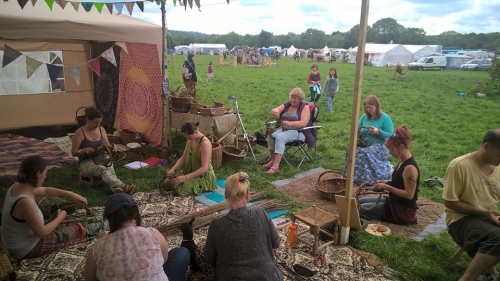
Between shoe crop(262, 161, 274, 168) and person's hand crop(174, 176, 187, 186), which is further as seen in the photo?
shoe crop(262, 161, 274, 168)

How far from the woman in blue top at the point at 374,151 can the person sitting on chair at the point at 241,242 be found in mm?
2714

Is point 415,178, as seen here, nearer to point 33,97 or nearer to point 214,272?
point 214,272

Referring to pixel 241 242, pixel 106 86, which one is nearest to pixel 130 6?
pixel 106 86

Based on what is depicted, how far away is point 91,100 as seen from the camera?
8.65m

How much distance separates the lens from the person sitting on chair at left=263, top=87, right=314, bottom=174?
18.7ft

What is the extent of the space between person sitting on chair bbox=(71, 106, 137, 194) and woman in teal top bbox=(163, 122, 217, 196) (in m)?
0.58

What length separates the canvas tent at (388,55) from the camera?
33.2 metres

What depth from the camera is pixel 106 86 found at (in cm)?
809

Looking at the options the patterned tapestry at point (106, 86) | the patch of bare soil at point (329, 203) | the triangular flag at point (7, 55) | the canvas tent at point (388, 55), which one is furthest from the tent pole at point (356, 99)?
the canvas tent at point (388, 55)

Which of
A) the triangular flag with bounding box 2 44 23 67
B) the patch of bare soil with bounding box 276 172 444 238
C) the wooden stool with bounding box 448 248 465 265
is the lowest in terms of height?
the patch of bare soil with bounding box 276 172 444 238

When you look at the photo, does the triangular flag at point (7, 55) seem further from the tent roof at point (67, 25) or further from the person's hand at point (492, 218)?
the person's hand at point (492, 218)

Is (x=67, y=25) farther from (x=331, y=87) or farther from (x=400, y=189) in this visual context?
(x=331, y=87)

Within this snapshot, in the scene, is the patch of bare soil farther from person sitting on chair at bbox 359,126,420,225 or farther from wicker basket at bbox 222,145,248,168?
wicker basket at bbox 222,145,248,168

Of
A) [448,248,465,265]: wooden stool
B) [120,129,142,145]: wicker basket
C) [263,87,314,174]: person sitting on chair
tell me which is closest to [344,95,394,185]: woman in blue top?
[263,87,314,174]: person sitting on chair
